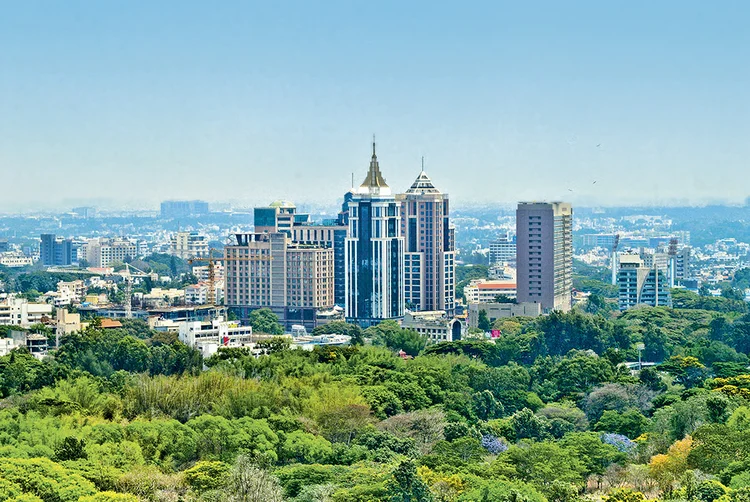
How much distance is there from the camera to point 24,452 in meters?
20.9

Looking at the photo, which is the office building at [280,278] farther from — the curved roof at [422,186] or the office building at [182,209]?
the office building at [182,209]

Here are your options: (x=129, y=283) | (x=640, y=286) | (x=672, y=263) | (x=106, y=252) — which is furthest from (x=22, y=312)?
(x=106, y=252)

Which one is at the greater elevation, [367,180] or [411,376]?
[367,180]

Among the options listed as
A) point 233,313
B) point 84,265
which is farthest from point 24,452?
point 84,265

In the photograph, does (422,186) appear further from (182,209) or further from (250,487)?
(182,209)

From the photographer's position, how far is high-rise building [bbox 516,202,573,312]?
50469 mm

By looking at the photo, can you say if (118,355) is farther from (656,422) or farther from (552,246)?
(552,246)

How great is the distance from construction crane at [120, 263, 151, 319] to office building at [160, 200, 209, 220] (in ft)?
172

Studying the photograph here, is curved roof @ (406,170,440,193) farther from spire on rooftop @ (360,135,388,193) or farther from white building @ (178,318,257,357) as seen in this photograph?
white building @ (178,318,257,357)

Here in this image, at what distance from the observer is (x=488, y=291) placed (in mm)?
58125

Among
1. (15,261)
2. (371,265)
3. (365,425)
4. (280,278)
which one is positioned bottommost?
Answer: (15,261)

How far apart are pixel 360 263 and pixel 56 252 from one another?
41.6 metres

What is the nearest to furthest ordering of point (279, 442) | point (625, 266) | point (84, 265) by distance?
point (279, 442) → point (625, 266) → point (84, 265)

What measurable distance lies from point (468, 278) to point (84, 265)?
81.6ft
